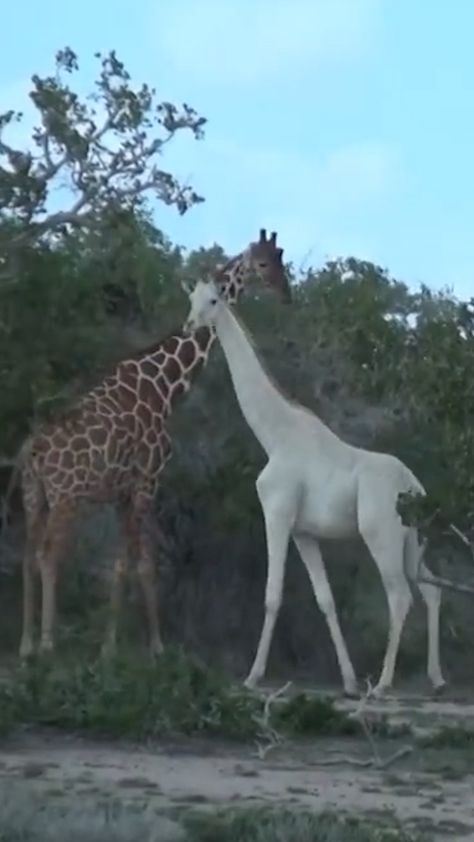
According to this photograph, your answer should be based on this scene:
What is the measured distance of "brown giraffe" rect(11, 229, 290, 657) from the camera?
1567cm

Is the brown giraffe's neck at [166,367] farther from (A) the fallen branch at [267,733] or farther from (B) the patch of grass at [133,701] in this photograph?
(A) the fallen branch at [267,733]

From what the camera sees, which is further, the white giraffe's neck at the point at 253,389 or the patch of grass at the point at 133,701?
the white giraffe's neck at the point at 253,389

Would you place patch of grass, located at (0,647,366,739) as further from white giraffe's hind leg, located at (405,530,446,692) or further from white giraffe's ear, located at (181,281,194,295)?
white giraffe's ear, located at (181,281,194,295)

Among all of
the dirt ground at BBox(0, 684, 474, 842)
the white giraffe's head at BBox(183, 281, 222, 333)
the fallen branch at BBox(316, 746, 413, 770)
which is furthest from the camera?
the white giraffe's head at BBox(183, 281, 222, 333)

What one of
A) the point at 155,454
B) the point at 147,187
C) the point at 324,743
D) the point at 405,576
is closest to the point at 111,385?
the point at 155,454

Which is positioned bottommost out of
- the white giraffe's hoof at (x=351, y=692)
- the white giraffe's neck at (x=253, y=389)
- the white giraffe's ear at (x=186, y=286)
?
the white giraffe's hoof at (x=351, y=692)

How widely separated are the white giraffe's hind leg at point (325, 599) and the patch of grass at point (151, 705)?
2.22m

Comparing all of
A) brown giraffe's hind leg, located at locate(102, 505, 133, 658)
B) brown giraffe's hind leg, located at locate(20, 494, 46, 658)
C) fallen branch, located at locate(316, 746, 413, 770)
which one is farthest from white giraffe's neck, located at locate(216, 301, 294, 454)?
fallen branch, located at locate(316, 746, 413, 770)

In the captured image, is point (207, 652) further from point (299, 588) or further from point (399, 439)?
point (399, 439)

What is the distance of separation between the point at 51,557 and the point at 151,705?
4.00 m

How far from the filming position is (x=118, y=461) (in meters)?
16.2

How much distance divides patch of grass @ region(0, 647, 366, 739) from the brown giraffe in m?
3.10

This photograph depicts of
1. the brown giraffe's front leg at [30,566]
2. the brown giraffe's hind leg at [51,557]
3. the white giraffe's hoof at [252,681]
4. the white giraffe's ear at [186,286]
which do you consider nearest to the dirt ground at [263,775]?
the white giraffe's hoof at [252,681]

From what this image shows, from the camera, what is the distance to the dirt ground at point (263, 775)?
9.58 meters
